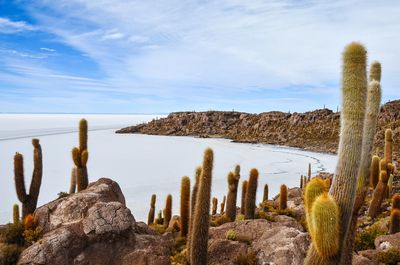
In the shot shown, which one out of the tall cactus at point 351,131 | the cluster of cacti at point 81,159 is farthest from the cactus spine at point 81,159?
the tall cactus at point 351,131

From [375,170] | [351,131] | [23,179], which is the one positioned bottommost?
[23,179]

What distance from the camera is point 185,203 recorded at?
37.9 feet

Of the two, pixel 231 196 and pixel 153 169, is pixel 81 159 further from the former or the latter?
pixel 153 169

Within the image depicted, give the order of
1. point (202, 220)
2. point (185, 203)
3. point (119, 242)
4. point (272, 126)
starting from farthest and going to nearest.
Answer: point (272, 126)
point (185, 203)
point (119, 242)
point (202, 220)

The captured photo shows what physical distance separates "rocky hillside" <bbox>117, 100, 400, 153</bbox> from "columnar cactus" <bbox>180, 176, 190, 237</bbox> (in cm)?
4193

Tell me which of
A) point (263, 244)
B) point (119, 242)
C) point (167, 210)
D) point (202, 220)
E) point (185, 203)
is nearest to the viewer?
point (202, 220)

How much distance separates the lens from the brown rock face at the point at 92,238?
28.0 feet

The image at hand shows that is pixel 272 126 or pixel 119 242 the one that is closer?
pixel 119 242

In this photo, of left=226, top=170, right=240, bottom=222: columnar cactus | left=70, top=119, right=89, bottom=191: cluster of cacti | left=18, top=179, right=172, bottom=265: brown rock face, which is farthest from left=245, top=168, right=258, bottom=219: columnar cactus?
left=70, top=119, right=89, bottom=191: cluster of cacti

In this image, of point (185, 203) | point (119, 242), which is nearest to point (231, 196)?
point (185, 203)

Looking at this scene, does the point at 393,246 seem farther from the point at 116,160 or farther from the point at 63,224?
the point at 116,160

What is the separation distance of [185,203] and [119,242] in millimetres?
2938

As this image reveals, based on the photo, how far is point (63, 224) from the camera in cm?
944

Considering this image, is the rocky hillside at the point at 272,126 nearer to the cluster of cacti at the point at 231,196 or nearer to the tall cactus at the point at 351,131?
the cluster of cacti at the point at 231,196
